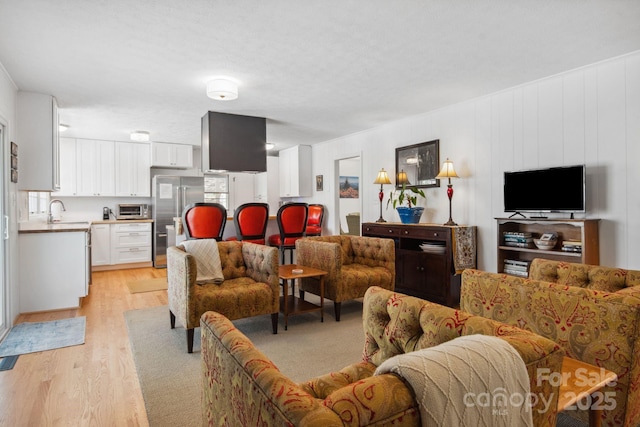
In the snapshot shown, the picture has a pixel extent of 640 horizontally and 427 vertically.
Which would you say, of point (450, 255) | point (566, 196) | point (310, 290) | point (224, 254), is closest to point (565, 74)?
point (566, 196)

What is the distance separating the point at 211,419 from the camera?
51.9 inches

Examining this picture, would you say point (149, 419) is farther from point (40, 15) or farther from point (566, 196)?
point (566, 196)

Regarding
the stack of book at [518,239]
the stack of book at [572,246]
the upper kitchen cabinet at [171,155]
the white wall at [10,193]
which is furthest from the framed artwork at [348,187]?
the white wall at [10,193]

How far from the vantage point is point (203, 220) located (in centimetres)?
455

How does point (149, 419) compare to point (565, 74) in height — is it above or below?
below

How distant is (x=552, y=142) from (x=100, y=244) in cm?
684

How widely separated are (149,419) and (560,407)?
1.94 meters

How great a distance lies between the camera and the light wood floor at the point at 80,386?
2047 millimetres

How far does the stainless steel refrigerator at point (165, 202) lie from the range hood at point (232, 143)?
199 centimetres

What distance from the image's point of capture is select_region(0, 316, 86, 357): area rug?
302 cm

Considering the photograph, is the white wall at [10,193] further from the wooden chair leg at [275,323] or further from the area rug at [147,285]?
the wooden chair leg at [275,323]

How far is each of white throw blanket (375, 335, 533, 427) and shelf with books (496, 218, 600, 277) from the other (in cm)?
287

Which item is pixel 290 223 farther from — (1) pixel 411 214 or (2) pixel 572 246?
(2) pixel 572 246

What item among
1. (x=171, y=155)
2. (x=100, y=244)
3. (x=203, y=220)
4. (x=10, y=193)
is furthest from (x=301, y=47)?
(x=100, y=244)
